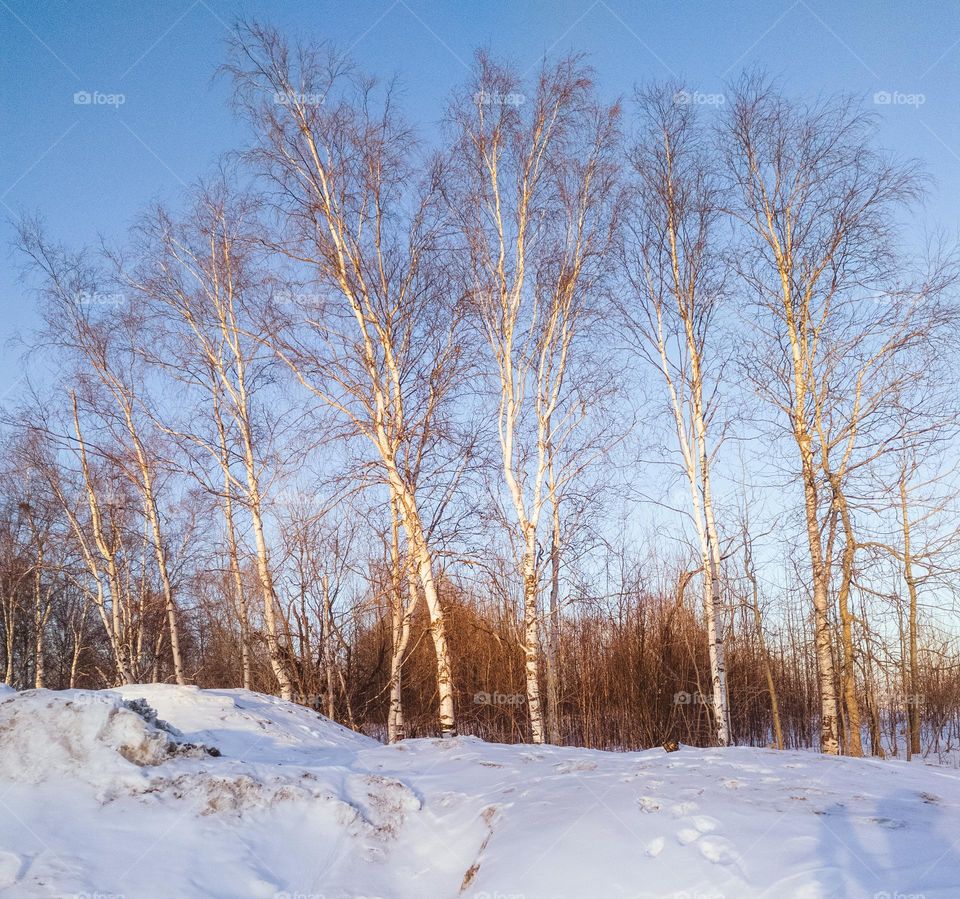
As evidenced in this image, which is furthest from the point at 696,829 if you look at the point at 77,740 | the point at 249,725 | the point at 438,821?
the point at 249,725

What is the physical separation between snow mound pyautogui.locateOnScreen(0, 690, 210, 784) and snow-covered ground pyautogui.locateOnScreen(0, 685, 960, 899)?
0.01m

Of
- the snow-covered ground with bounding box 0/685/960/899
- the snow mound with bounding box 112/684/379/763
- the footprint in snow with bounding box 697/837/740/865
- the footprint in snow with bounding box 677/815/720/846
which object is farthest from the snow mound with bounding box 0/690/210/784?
the footprint in snow with bounding box 697/837/740/865

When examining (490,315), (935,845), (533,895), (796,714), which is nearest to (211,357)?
(490,315)

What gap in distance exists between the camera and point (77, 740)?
5.18m

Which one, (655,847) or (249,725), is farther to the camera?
(249,725)

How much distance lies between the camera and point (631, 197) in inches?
488

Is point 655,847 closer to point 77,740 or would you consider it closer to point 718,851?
point 718,851

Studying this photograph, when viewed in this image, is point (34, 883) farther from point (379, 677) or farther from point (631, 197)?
point (379, 677)

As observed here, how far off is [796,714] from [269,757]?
14797 mm

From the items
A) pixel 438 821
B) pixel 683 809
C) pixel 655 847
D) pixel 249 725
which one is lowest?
pixel 438 821

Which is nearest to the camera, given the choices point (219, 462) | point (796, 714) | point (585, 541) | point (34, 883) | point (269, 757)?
point (34, 883)

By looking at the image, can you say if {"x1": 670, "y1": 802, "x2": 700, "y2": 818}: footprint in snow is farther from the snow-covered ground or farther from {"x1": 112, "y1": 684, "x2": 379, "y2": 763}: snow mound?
{"x1": 112, "y1": 684, "x2": 379, "y2": 763}: snow mound

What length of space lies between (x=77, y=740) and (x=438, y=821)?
2605 millimetres

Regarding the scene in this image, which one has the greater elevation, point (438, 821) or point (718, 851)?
point (718, 851)
